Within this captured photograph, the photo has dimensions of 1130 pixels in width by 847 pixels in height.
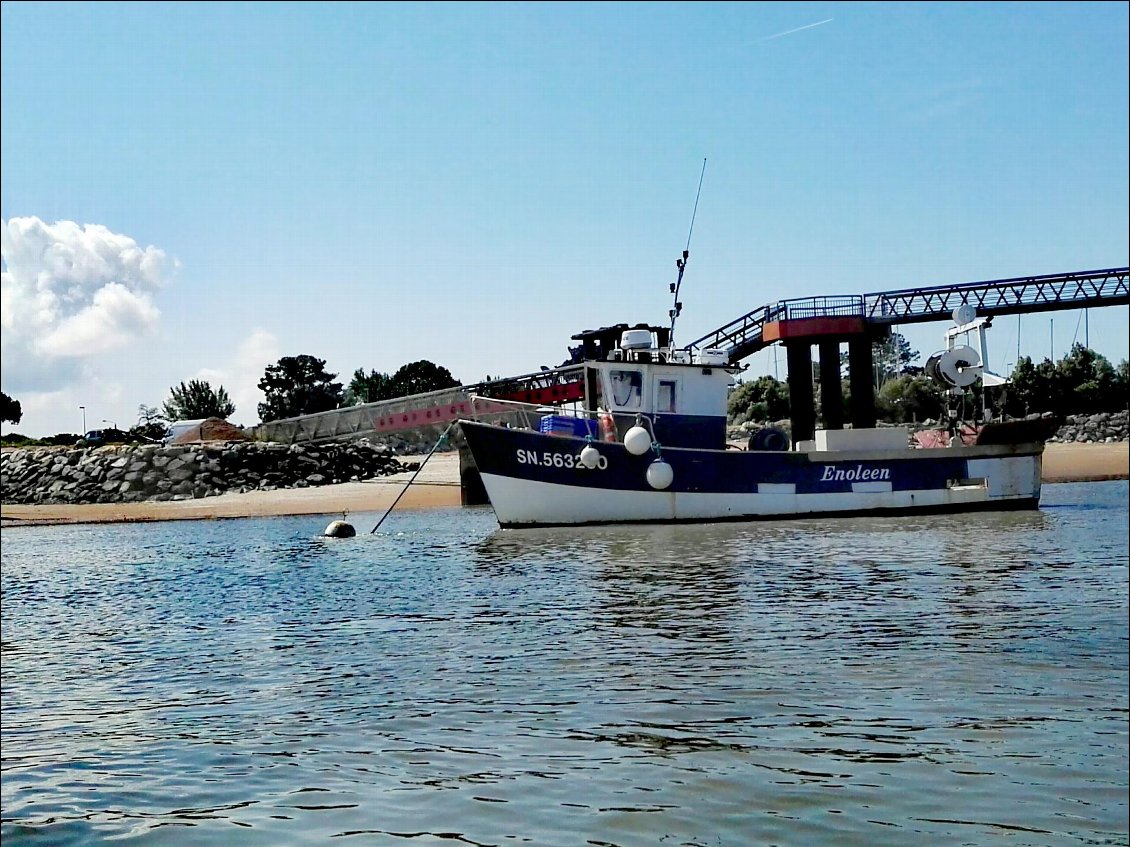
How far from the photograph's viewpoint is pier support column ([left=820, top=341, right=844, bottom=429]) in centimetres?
3716

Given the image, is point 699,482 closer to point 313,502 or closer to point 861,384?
point 861,384

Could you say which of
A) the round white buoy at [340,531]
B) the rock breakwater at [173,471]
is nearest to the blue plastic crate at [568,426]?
the round white buoy at [340,531]

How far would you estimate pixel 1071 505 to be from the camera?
3162cm

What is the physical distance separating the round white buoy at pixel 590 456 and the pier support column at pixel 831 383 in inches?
455

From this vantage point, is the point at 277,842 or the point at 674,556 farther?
the point at 674,556

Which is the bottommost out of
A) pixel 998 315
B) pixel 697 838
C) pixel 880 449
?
pixel 697 838

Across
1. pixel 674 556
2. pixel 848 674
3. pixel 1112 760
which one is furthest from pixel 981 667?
pixel 674 556

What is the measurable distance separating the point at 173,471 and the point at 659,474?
25.2 meters

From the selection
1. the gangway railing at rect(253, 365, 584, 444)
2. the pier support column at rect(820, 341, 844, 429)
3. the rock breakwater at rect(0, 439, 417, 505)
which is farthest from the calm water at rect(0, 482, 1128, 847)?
the rock breakwater at rect(0, 439, 417, 505)

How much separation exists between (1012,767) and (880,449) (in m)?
25.0

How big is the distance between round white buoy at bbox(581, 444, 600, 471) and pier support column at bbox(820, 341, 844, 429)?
1156 cm

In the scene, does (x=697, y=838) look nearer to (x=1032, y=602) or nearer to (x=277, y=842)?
(x=277, y=842)

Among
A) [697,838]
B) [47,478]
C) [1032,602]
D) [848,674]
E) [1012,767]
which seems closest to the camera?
[697,838]

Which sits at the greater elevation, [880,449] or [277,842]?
[880,449]
